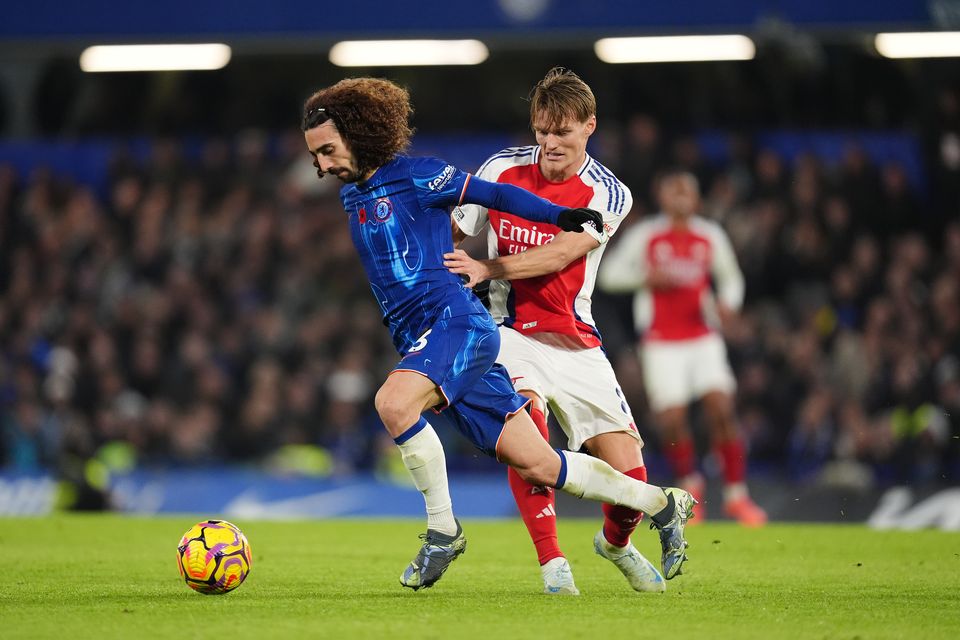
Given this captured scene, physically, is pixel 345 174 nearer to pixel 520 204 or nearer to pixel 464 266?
pixel 464 266

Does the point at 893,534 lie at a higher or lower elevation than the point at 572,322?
lower

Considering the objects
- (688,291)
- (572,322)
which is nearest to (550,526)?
(572,322)

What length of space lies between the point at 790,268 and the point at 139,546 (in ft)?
26.6

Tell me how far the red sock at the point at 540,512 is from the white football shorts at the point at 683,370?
5235 mm

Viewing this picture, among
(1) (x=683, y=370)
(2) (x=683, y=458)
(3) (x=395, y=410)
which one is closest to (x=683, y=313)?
(1) (x=683, y=370)

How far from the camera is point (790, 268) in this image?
47.3 feet

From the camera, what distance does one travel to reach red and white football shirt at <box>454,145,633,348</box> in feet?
21.0

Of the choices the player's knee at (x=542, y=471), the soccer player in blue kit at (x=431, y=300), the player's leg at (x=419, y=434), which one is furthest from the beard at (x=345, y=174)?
the player's knee at (x=542, y=471)

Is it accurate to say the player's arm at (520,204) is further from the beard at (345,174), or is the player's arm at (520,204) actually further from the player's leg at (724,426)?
the player's leg at (724,426)

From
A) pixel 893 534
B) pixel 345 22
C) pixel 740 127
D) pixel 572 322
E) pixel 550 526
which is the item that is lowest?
pixel 893 534

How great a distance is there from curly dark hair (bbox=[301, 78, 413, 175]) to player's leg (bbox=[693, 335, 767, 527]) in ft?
19.1

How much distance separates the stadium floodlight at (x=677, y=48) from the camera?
49.0ft

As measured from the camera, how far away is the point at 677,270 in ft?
37.7

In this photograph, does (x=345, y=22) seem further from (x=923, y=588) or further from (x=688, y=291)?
(x=923, y=588)
